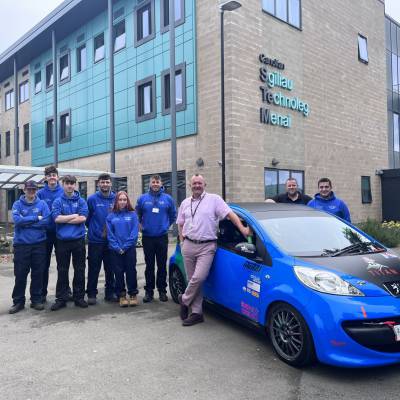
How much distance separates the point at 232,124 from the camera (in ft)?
47.7

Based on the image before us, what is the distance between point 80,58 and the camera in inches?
885

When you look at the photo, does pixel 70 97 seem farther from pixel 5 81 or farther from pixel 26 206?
pixel 26 206

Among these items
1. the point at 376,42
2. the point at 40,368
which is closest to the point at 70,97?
the point at 376,42

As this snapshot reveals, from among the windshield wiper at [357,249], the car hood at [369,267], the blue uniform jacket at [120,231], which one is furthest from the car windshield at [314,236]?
the blue uniform jacket at [120,231]

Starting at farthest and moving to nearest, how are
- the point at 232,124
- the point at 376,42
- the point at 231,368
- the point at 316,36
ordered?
the point at 376,42
the point at 316,36
the point at 232,124
the point at 231,368

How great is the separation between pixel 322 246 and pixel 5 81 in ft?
105

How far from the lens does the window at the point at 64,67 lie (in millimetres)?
23594

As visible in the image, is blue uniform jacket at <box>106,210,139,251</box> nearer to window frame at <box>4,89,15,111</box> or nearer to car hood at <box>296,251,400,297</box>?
car hood at <box>296,251,400,297</box>

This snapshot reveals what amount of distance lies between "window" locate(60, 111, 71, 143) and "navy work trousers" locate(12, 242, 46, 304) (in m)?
18.5

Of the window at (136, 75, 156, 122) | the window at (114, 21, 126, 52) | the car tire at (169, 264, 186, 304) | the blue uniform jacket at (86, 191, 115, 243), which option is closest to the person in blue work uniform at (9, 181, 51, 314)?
the blue uniform jacket at (86, 191, 115, 243)

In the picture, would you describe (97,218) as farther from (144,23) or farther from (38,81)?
(38,81)

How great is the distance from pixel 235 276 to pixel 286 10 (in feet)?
50.2

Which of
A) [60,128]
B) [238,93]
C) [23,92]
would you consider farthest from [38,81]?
[238,93]

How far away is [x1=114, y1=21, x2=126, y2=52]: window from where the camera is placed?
19484 millimetres
